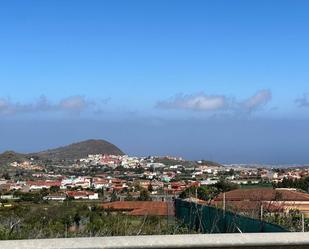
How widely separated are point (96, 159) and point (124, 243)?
86682mm

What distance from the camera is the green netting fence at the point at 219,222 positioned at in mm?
6669

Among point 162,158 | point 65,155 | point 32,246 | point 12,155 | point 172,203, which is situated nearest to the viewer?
point 32,246

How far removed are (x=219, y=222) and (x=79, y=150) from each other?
298 feet

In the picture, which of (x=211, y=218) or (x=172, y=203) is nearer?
(x=211, y=218)

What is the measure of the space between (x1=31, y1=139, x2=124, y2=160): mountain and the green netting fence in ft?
274

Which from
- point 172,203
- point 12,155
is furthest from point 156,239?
point 12,155

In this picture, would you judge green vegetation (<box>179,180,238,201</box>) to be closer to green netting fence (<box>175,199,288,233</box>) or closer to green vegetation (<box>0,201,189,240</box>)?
green netting fence (<box>175,199,288,233</box>)

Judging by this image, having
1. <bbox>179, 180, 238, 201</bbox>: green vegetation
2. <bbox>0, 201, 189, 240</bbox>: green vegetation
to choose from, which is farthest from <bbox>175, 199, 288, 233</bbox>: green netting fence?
<bbox>179, 180, 238, 201</bbox>: green vegetation

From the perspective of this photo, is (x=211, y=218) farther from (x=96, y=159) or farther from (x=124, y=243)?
(x=96, y=159)

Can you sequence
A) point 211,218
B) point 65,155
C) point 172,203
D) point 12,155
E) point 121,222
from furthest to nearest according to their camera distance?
point 65,155 < point 12,155 < point 172,203 < point 211,218 < point 121,222

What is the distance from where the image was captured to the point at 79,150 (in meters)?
97.3

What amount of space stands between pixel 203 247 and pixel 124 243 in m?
0.62

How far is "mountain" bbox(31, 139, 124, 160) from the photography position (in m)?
93.7

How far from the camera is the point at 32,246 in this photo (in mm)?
4223
